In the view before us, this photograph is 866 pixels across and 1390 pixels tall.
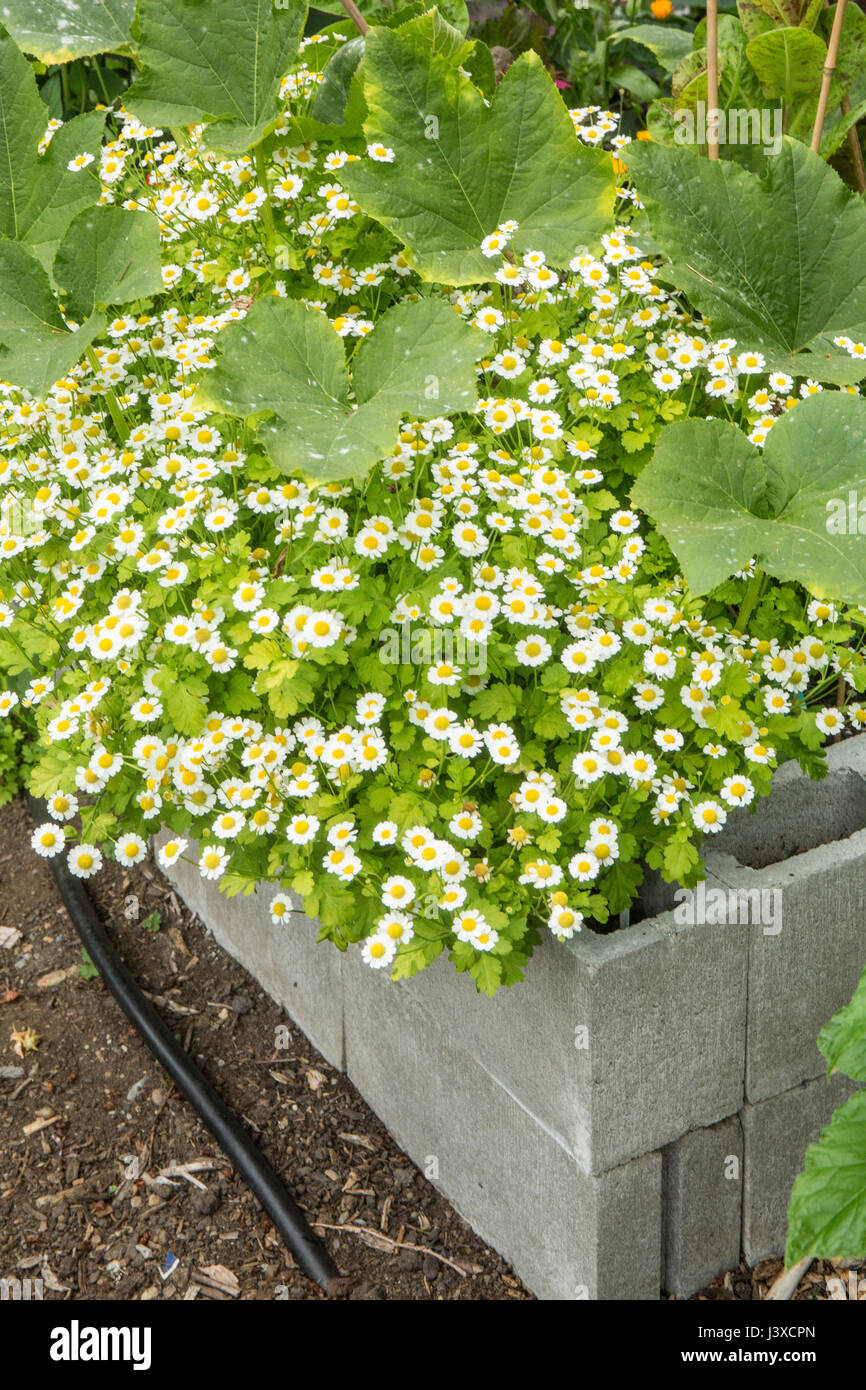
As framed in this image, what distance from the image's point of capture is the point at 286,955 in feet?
7.21

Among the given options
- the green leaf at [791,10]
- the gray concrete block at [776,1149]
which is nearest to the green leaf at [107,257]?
the green leaf at [791,10]

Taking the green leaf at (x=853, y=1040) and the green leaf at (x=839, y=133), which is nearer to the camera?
the green leaf at (x=853, y=1040)

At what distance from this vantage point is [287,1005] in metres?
2.31

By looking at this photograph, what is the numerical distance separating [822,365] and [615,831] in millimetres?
777

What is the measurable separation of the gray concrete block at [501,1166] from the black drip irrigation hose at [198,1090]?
224 mm

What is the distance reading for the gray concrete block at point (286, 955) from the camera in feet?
6.81

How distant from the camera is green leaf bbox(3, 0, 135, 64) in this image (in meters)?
2.10

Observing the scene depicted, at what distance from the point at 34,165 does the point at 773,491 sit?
4.50 ft

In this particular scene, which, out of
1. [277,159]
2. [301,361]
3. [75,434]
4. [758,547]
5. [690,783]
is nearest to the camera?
[758,547]

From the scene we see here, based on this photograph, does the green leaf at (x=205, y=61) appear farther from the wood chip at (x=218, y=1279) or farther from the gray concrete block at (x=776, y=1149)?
the wood chip at (x=218, y=1279)

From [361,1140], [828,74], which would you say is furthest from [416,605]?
[828,74]

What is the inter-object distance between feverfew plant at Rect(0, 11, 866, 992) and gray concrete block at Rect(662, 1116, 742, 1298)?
0.33 m

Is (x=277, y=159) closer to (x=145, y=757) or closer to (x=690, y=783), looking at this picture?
(x=145, y=757)
